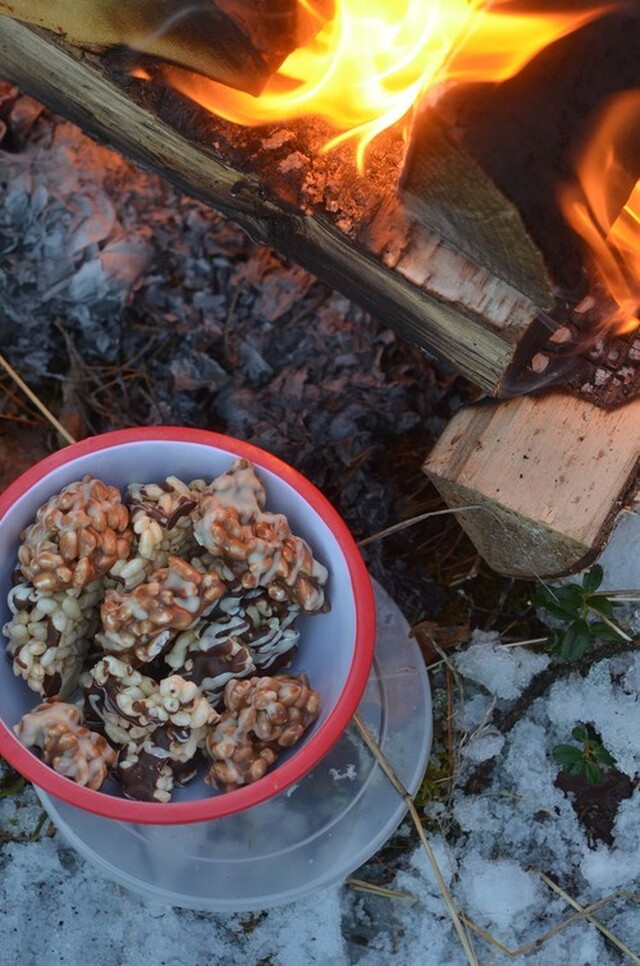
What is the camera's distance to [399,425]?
1.76 m

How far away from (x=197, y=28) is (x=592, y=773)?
118cm

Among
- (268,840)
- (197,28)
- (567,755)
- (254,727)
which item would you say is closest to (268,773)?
(254,727)

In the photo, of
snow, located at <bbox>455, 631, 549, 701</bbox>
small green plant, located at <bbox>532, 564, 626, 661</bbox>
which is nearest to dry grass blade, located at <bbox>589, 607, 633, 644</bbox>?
small green plant, located at <bbox>532, 564, 626, 661</bbox>

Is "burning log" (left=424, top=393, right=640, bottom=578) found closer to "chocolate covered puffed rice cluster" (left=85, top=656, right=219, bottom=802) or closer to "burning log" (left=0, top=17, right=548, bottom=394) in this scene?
"burning log" (left=0, top=17, right=548, bottom=394)

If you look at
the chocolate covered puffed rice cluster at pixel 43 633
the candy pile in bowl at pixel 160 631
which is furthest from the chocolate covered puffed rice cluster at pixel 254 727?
the chocolate covered puffed rice cluster at pixel 43 633

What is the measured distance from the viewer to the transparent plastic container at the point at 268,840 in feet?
4.90

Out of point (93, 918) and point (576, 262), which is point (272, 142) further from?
point (93, 918)

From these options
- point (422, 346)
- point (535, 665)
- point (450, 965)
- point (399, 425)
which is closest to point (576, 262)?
point (422, 346)

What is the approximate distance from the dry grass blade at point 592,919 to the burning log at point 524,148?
95 centimetres

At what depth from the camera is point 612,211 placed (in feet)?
4.08

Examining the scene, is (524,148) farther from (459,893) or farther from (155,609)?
(459,893)

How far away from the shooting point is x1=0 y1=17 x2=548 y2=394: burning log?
4.13 ft

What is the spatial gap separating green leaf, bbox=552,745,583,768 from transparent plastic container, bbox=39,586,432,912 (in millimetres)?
208

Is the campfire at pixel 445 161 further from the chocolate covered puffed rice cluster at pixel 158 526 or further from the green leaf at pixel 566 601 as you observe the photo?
the chocolate covered puffed rice cluster at pixel 158 526
